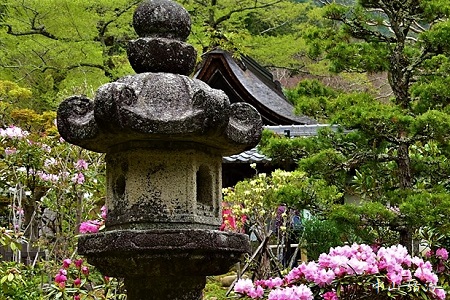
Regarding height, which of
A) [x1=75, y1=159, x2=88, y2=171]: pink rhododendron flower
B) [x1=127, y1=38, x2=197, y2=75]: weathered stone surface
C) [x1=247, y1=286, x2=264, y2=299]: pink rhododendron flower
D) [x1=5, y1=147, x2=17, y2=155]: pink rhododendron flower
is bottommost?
[x1=247, y1=286, x2=264, y2=299]: pink rhododendron flower

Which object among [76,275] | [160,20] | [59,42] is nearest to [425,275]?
[160,20]

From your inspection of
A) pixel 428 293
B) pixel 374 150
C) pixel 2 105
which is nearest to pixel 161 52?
pixel 428 293

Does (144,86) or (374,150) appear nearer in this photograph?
(144,86)

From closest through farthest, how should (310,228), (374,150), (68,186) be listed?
(374,150), (68,186), (310,228)

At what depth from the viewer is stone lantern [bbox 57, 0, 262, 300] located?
2922 mm

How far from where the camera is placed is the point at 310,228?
8.20 metres

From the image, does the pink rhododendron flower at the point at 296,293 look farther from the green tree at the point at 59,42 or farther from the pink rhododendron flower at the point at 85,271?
the green tree at the point at 59,42

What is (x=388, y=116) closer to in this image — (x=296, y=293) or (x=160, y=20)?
(x=296, y=293)

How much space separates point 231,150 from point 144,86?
60 cm

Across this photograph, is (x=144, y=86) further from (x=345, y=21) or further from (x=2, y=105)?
(x=2, y=105)

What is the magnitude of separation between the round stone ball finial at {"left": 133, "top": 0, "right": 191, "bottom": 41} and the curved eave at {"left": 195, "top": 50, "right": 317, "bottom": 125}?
1045 centimetres

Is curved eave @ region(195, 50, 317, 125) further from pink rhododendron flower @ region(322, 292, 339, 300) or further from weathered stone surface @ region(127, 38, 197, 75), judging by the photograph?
weathered stone surface @ region(127, 38, 197, 75)

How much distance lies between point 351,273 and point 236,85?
1036cm

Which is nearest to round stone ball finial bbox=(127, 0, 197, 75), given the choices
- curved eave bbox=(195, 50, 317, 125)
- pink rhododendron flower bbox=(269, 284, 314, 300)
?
pink rhododendron flower bbox=(269, 284, 314, 300)
